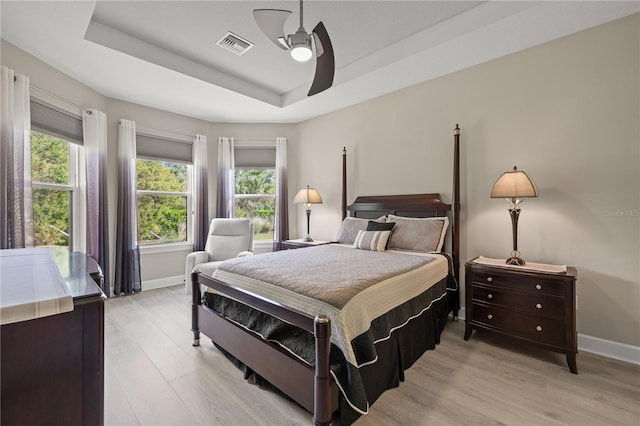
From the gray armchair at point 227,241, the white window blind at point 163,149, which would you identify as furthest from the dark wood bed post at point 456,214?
the white window blind at point 163,149

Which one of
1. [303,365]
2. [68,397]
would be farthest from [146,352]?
[68,397]

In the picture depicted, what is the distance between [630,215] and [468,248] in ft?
4.05

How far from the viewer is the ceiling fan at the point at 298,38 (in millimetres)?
1715

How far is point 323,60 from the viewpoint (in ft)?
6.48

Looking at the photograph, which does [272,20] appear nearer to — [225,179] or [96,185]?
[96,185]

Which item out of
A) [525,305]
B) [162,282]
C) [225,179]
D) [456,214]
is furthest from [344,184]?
[162,282]

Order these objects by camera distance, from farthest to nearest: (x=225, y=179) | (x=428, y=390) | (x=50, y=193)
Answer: (x=225, y=179) < (x=50, y=193) < (x=428, y=390)

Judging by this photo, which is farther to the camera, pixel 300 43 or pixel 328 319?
pixel 300 43

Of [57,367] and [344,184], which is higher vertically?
[344,184]

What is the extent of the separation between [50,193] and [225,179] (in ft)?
7.10

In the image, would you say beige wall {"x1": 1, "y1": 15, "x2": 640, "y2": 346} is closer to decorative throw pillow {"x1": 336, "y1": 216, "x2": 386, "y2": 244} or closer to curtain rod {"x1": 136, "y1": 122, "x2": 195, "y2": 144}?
curtain rod {"x1": 136, "y1": 122, "x2": 195, "y2": 144}

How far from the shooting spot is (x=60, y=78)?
10.2 ft

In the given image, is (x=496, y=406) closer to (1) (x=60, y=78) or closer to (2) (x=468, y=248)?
(2) (x=468, y=248)

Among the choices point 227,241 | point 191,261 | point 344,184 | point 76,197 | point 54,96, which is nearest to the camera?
point 54,96
